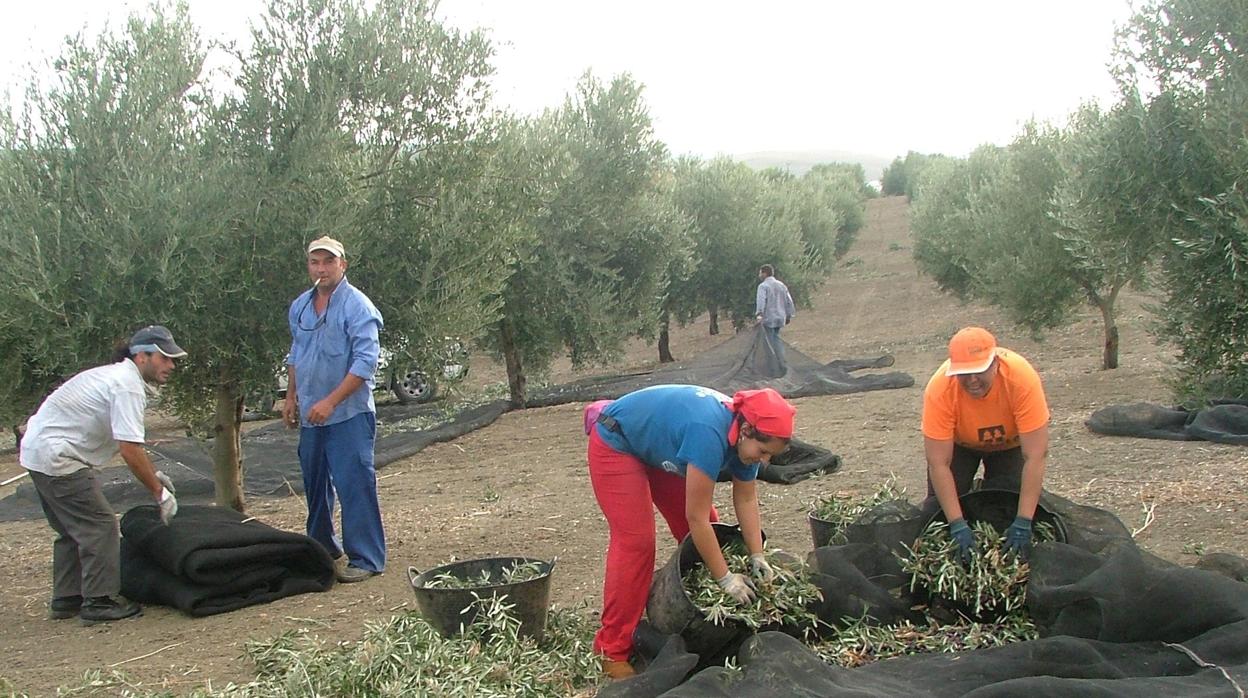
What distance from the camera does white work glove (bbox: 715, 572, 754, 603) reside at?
431 centimetres

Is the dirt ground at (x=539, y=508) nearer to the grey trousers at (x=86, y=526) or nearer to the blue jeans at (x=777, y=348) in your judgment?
the grey trousers at (x=86, y=526)

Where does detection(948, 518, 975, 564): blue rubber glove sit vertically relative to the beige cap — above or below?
below

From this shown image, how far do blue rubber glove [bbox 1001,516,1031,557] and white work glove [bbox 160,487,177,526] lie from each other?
4574mm

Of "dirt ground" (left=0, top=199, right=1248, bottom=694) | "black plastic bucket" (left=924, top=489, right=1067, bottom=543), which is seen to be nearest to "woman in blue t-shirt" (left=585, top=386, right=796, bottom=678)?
"black plastic bucket" (left=924, top=489, right=1067, bottom=543)

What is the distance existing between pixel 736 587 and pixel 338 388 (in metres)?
2.95

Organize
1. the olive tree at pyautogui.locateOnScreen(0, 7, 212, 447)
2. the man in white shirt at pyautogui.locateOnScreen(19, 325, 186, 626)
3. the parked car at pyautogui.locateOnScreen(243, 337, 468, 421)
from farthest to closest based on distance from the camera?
the parked car at pyautogui.locateOnScreen(243, 337, 468, 421) → the olive tree at pyautogui.locateOnScreen(0, 7, 212, 447) → the man in white shirt at pyautogui.locateOnScreen(19, 325, 186, 626)

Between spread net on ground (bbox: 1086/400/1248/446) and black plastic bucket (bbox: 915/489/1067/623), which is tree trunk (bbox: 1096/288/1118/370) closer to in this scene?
spread net on ground (bbox: 1086/400/1248/446)

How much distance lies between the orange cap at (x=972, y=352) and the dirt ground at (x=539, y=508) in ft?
7.45

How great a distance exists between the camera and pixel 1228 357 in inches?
434

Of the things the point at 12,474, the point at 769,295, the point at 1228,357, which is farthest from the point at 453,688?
the point at 769,295

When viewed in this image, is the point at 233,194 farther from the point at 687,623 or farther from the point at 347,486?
the point at 687,623

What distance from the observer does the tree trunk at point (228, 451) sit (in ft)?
27.6

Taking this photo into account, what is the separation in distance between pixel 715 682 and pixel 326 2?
710 cm

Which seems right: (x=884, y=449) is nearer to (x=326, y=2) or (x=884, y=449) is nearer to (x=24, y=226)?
(x=326, y=2)
